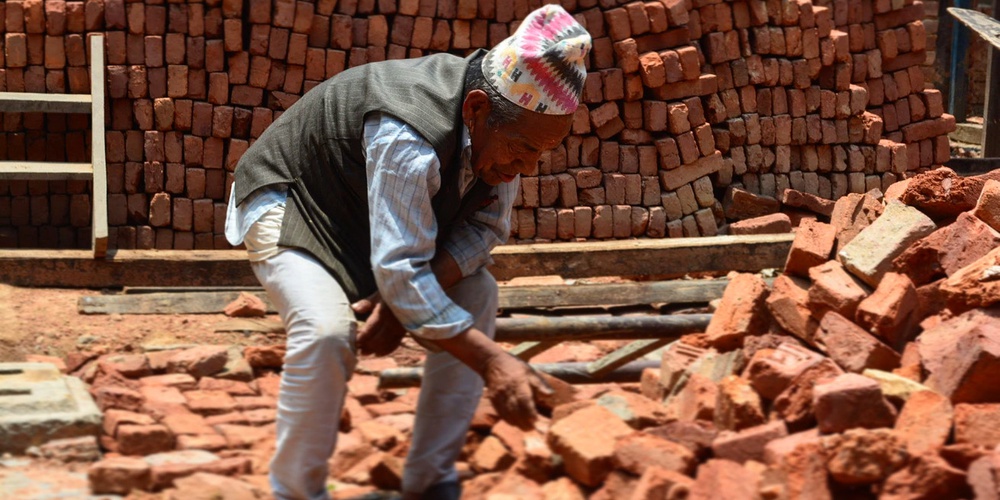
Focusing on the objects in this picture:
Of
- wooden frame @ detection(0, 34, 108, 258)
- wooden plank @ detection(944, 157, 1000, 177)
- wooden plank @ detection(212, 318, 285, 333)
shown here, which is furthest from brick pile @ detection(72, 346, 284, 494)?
wooden plank @ detection(944, 157, 1000, 177)

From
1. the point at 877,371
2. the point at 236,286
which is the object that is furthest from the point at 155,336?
the point at 877,371

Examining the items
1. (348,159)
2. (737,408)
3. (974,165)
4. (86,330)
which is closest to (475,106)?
(348,159)

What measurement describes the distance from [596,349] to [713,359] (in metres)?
1.23

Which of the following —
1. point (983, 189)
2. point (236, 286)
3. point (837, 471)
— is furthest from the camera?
point (236, 286)

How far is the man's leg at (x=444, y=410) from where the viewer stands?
330 cm

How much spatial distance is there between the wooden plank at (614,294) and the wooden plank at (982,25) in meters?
3.35

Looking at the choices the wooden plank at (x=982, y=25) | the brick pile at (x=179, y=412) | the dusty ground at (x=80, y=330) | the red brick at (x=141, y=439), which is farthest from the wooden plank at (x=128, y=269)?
the wooden plank at (x=982, y=25)

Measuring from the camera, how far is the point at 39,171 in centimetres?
604

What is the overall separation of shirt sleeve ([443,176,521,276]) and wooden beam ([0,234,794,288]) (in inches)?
105

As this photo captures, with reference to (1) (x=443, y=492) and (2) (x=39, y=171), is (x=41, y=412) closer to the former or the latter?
(1) (x=443, y=492)

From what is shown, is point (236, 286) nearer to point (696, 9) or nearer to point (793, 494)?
point (696, 9)

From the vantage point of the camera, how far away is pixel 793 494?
9.75 feet

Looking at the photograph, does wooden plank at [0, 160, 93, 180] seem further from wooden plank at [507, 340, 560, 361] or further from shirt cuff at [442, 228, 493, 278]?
shirt cuff at [442, 228, 493, 278]

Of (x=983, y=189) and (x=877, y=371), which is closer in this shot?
(x=877, y=371)
